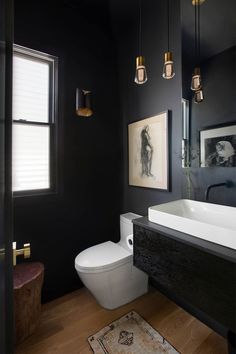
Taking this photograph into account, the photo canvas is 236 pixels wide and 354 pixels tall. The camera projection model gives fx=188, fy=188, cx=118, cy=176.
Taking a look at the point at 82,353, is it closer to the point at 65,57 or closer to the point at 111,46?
the point at 65,57

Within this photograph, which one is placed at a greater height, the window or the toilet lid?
the window

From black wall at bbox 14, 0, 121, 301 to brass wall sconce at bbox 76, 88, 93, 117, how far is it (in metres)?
0.08

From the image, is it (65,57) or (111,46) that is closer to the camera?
(65,57)

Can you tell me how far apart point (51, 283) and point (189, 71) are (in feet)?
7.59

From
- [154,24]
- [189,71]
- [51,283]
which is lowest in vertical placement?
[51,283]

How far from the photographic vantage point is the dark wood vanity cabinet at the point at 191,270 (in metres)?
0.90

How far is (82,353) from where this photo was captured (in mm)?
1287

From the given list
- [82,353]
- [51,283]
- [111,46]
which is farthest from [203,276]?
[111,46]

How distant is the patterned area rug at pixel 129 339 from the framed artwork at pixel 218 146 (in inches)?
53.6

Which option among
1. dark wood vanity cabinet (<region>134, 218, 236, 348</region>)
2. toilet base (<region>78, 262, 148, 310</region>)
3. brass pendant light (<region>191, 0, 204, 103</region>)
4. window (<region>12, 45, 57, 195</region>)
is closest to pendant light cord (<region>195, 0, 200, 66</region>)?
brass pendant light (<region>191, 0, 204, 103</region>)

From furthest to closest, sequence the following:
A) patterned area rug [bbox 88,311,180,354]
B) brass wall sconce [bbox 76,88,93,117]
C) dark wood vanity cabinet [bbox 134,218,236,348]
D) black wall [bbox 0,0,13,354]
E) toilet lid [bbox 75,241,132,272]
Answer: brass wall sconce [bbox 76,88,93,117] → toilet lid [bbox 75,241,132,272] → patterned area rug [bbox 88,311,180,354] → dark wood vanity cabinet [bbox 134,218,236,348] → black wall [bbox 0,0,13,354]

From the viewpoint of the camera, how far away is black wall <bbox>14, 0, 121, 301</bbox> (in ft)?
5.74

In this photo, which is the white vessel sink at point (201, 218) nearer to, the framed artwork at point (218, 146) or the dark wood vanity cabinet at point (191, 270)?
the dark wood vanity cabinet at point (191, 270)

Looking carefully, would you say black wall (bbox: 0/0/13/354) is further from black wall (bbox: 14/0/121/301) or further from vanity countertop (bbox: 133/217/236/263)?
black wall (bbox: 14/0/121/301)
